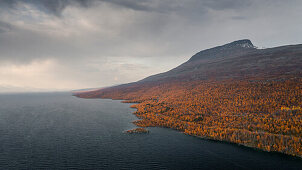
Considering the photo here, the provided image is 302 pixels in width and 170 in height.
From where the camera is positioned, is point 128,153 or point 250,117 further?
point 250,117

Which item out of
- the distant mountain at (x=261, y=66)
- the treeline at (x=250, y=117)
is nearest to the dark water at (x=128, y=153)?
the treeline at (x=250, y=117)

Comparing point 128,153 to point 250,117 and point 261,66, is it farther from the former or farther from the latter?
point 261,66

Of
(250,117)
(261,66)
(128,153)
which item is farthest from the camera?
(261,66)

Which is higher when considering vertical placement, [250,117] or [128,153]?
[250,117]

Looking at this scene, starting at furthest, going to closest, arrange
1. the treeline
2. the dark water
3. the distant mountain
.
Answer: the distant mountain → the treeline → the dark water

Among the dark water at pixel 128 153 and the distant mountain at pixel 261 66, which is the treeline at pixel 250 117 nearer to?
the dark water at pixel 128 153

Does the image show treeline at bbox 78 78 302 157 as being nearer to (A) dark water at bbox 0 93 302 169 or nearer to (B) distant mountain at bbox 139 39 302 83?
(A) dark water at bbox 0 93 302 169

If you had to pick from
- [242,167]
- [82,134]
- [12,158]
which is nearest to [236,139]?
[242,167]

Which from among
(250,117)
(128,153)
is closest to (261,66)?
(250,117)

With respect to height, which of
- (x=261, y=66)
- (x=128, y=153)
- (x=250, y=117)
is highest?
(x=261, y=66)

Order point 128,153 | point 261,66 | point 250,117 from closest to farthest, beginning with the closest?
point 128,153, point 250,117, point 261,66

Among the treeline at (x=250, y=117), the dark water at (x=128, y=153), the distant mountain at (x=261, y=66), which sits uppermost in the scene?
the distant mountain at (x=261, y=66)

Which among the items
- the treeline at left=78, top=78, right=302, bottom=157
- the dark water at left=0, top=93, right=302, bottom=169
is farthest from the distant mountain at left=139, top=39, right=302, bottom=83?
the dark water at left=0, top=93, right=302, bottom=169
